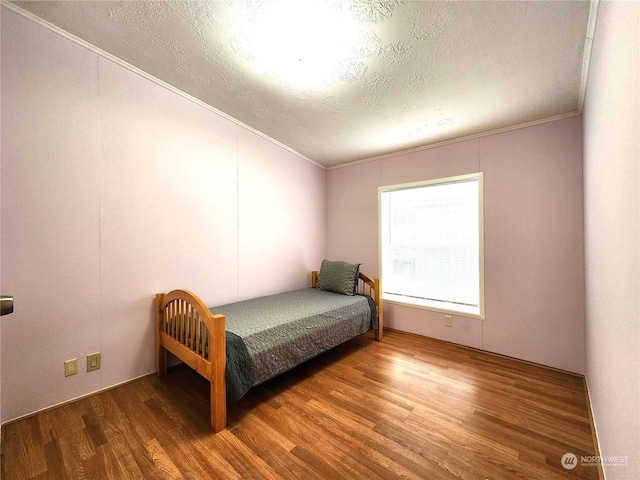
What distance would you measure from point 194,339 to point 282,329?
0.62m

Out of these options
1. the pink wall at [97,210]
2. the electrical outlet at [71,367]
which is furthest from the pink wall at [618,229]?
the electrical outlet at [71,367]

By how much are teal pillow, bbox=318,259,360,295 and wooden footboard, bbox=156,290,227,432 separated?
1.70 m

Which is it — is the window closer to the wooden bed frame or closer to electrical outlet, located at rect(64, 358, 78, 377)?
the wooden bed frame

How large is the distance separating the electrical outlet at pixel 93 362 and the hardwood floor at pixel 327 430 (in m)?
0.20

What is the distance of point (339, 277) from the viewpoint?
10.3 ft

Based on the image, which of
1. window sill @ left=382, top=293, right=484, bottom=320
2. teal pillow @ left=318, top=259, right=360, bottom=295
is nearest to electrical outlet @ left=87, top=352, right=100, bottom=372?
teal pillow @ left=318, top=259, right=360, bottom=295

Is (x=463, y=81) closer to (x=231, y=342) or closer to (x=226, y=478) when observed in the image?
(x=231, y=342)

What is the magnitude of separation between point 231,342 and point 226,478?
689 mm

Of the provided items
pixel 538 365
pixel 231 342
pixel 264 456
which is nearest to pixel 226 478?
pixel 264 456

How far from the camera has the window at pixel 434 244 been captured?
2.76 meters

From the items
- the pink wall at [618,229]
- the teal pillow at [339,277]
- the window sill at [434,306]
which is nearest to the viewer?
the pink wall at [618,229]

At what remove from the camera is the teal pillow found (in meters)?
3.05

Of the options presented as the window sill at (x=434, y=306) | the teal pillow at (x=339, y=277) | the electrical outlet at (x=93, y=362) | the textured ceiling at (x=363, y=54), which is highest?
the textured ceiling at (x=363, y=54)

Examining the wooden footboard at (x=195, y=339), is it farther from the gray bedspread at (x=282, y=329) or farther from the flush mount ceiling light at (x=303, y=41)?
the flush mount ceiling light at (x=303, y=41)
